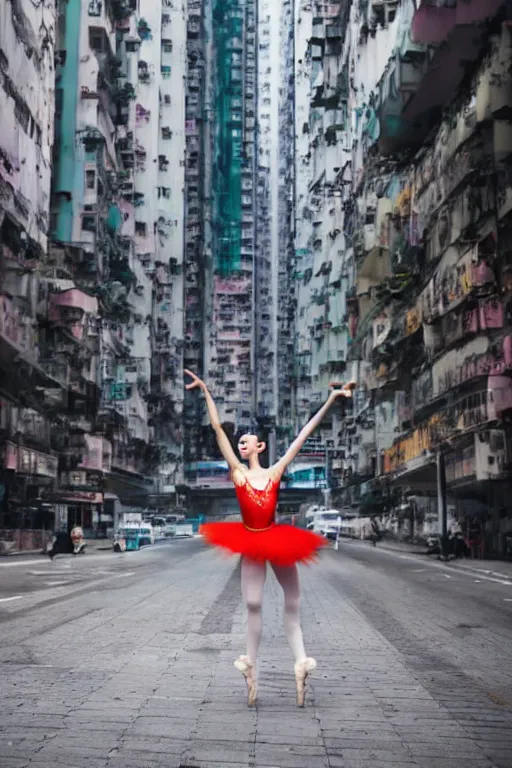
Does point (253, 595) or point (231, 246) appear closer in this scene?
point (253, 595)

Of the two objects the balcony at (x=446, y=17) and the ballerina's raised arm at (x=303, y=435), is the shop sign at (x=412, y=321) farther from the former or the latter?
the ballerina's raised arm at (x=303, y=435)

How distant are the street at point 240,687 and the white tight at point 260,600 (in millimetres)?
461

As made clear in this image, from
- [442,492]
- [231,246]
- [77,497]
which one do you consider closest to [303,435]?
[442,492]

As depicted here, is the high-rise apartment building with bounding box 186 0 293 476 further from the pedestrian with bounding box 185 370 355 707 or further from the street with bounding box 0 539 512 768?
the pedestrian with bounding box 185 370 355 707

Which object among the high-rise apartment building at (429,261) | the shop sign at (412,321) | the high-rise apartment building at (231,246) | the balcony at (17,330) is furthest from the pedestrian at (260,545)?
the high-rise apartment building at (231,246)

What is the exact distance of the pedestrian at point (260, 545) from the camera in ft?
25.0

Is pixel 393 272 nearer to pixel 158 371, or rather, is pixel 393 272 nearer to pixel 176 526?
pixel 176 526

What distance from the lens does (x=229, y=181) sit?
7298 inches

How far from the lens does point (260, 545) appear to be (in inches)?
299

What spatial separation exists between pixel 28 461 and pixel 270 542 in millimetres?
51102

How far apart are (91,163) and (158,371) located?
186 ft

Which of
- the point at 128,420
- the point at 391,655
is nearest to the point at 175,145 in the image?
the point at 128,420

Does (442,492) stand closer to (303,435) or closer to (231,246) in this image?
(303,435)

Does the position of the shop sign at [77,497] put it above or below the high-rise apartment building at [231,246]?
below
